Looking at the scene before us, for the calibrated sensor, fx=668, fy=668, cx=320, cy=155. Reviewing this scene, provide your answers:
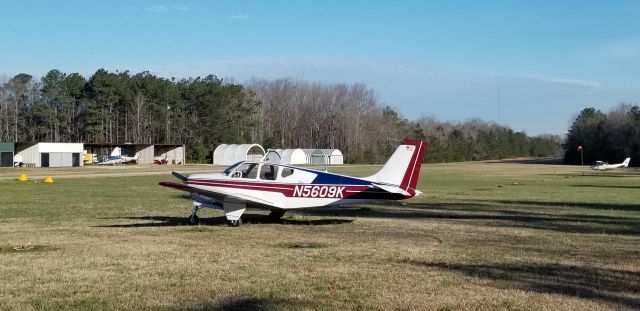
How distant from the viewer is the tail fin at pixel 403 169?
681 inches

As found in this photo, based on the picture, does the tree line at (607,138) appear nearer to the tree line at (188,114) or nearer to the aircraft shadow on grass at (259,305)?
the tree line at (188,114)

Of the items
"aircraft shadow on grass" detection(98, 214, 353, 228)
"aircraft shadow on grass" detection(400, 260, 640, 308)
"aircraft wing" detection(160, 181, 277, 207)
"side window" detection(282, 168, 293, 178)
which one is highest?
"side window" detection(282, 168, 293, 178)

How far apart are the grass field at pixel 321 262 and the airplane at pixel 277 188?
0.58 m

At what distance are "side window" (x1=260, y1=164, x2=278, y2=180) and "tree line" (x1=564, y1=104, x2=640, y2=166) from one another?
377 feet

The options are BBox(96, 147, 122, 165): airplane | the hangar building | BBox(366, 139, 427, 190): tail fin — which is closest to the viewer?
BBox(366, 139, 427, 190): tail fin

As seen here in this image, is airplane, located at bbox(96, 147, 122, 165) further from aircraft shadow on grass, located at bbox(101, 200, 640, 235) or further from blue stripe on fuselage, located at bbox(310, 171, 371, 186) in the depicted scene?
blue stripe on fuselage, located at bbox(310, 171, 371, 186)

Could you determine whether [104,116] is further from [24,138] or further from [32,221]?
[32,221]

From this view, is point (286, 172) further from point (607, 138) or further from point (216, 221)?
point (607, 138)

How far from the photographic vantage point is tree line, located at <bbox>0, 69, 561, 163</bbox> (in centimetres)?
10475

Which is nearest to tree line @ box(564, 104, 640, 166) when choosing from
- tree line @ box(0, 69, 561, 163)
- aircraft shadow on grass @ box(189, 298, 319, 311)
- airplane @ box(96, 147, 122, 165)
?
tree line @ box(0, 69, 561, 163)

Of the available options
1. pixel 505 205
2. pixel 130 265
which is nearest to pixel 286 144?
pixel 505 205

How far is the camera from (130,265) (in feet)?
32.8

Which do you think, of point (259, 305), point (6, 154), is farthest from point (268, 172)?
point (6, 154)

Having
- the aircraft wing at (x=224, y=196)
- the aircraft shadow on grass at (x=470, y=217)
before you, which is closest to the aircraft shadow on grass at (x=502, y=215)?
the aircraft shadow on grass at (x=470, y=217)
